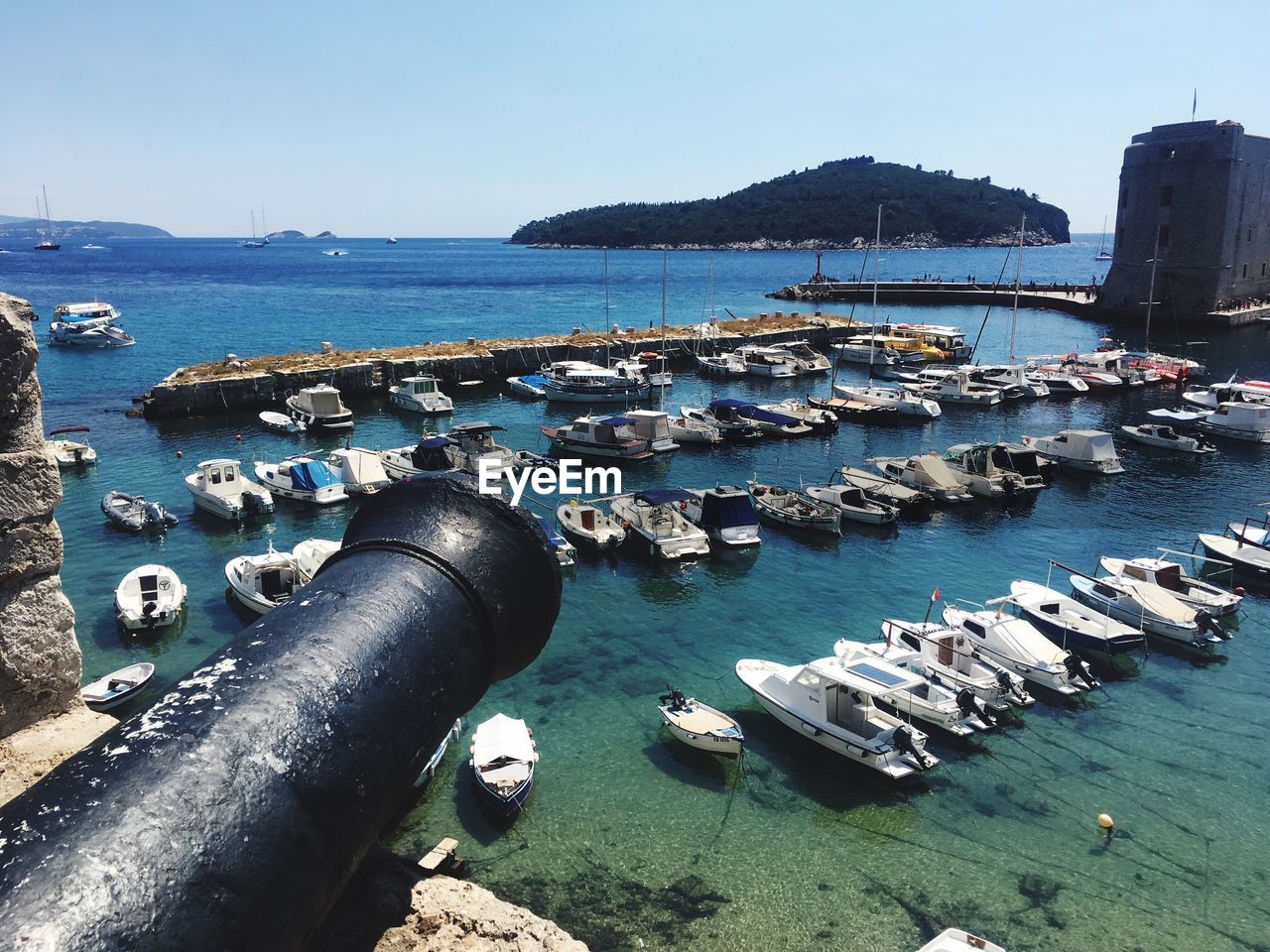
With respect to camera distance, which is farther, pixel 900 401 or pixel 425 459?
pixel 900 401

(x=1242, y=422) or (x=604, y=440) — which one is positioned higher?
(x=604, y=440)

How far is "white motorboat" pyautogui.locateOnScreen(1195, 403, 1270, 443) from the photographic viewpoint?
40.2 metres

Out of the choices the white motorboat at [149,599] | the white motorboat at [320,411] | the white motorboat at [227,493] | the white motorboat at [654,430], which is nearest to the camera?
the white motorboat at [149,599]

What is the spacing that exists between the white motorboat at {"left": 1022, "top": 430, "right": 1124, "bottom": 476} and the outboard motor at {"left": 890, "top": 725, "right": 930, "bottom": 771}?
79.0 ft

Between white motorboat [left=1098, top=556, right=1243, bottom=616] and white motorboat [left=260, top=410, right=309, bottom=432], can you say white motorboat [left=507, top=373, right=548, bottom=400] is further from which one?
white motorboat [left=1098, top=556, right=1243, bottom=616]

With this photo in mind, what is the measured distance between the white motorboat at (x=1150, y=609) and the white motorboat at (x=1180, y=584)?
439 millimetres

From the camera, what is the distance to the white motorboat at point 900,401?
45062 mm

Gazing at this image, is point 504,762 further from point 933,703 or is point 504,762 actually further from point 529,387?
point 529,387

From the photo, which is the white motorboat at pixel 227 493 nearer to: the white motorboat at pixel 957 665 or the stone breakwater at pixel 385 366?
the stone breakwater at pixel 385 366

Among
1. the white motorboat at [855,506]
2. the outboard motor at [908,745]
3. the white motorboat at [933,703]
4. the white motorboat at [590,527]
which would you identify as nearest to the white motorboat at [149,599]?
the white motorboat at [590,527]

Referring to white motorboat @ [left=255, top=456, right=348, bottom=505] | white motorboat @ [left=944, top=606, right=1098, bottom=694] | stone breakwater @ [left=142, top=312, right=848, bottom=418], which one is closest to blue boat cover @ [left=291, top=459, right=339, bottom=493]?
white motorboat @ [left=255, top=456, right=348, bottom=505]

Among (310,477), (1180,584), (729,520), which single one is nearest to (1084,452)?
(1180,584)

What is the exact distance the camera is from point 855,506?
94.4ft

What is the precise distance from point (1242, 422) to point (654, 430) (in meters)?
26.8
